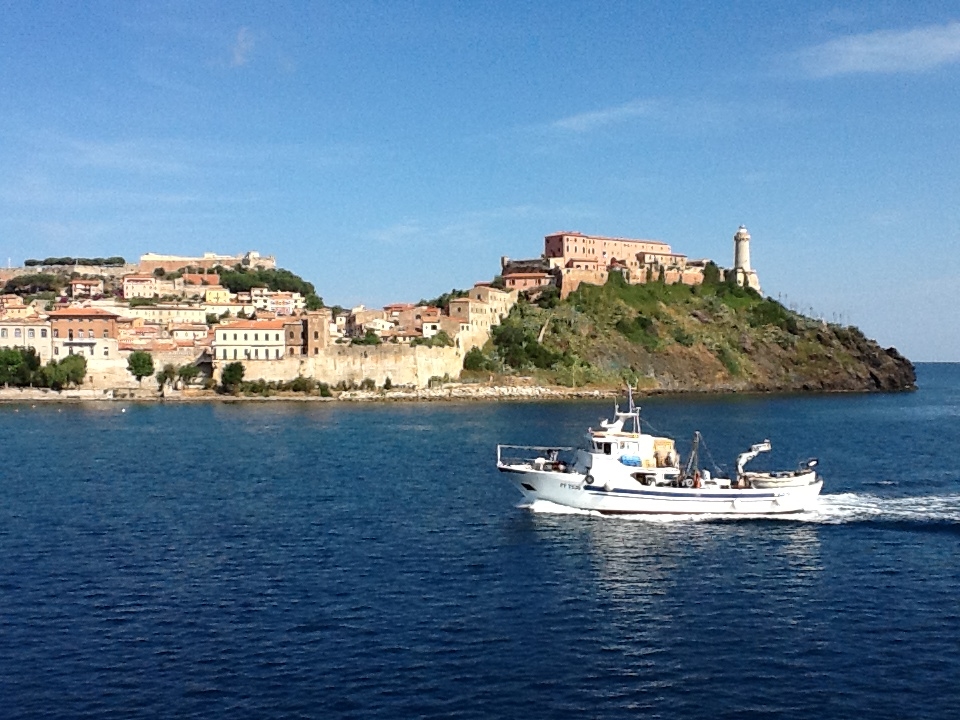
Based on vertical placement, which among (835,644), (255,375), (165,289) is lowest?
(835,644)

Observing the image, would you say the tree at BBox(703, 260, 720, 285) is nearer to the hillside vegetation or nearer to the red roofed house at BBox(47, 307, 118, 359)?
the hillside vegetation

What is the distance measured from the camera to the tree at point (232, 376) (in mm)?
94688

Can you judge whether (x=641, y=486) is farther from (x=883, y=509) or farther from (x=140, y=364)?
(x=140, y=364)

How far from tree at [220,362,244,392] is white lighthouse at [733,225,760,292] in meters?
81.7

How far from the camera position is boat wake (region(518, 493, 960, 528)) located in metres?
33.4

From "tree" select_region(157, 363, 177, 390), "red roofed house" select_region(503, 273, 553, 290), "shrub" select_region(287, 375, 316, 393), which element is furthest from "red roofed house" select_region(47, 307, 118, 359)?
"red roofed house" select_region(503, 273, 553, 290)

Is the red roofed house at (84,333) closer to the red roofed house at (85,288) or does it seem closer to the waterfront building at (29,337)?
the waterfront building at (29,337)

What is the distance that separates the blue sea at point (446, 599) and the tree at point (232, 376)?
158 feet

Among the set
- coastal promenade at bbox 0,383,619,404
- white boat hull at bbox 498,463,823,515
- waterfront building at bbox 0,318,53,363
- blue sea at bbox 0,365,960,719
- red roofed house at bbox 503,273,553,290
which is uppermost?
red roofed house at bbox 503,273,553,290

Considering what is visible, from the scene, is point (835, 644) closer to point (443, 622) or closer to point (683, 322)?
point (443, 622)

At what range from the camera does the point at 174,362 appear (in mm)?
97875

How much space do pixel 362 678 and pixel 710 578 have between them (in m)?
11.2

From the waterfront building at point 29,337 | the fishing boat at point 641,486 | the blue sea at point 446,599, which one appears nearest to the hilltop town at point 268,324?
the waterfront building at point 29,337

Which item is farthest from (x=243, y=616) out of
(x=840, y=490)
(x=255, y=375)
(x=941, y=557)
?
(x=255, y=375)
